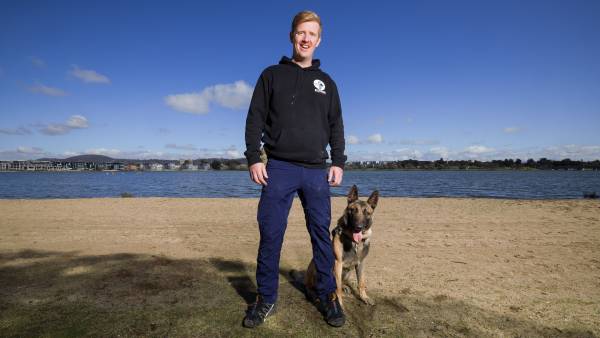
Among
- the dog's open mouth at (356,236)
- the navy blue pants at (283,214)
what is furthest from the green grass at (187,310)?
the dog's open mouth at (356,236)

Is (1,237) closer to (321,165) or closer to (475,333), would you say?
(321,165)

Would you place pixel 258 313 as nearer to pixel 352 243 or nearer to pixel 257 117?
pixel 352 243

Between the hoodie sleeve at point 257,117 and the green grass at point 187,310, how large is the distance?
1.81 m

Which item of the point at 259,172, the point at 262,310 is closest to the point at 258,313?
the point at 262,310

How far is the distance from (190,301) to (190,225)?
24.4ft

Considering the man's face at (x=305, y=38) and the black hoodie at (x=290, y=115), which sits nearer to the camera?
the black hoodie at (x=290, y=115)

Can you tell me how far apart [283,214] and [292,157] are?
0.64 m

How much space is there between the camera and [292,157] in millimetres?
3508

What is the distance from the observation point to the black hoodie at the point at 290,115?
351 centimetres

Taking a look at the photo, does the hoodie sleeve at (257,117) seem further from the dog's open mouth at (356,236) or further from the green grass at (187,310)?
the green grass at (187,310)

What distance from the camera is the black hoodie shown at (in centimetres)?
351

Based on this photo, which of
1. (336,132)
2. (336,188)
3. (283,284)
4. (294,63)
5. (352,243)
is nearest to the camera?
(294,63)

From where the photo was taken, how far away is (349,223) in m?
4.32

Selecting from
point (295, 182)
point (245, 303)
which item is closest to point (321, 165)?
point (295, 182)
